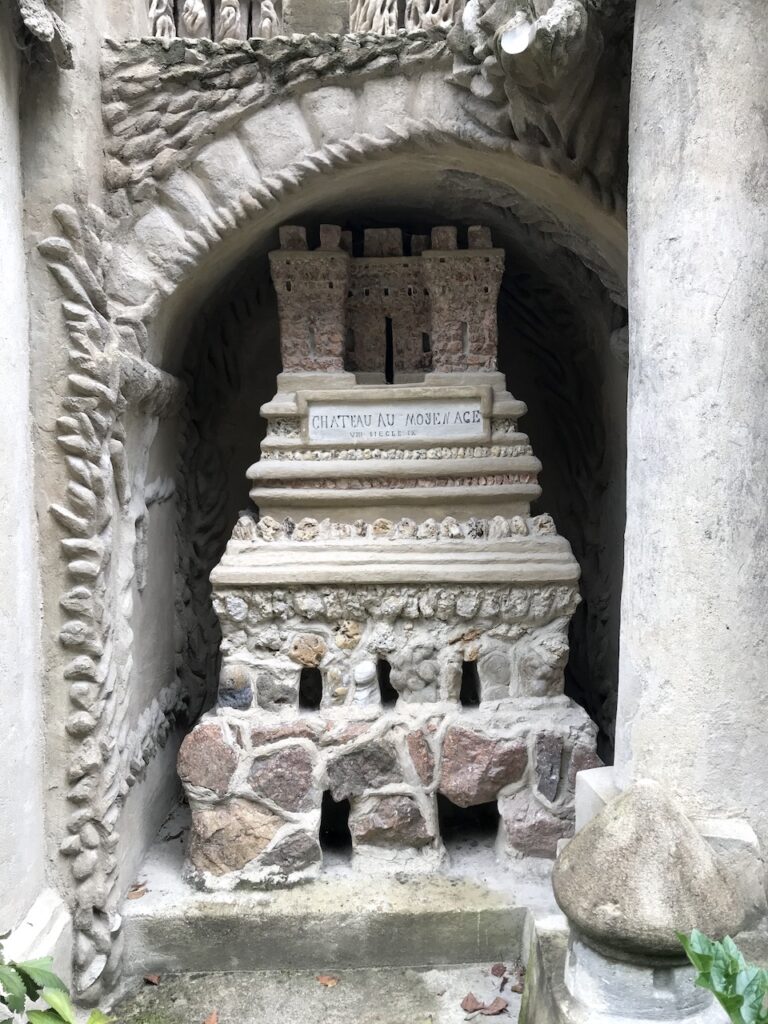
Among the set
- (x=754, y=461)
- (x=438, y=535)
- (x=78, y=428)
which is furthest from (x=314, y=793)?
(x=754, y=461)

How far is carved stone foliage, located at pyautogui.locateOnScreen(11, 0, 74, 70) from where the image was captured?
8.63ft

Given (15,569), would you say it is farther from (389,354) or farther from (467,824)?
(467,824)

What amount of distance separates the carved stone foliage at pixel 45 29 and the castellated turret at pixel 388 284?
1.16 meters

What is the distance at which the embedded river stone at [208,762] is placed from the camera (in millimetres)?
3424

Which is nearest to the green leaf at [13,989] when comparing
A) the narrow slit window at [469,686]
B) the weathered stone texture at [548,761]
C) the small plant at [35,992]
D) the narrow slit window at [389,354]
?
the small plant at [35,992]

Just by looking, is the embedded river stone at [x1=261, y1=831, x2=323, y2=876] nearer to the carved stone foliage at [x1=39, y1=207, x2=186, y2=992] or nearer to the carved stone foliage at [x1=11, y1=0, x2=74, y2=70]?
the carved stone foliage at [x1=39, y1=207, x2=186, y2=992]

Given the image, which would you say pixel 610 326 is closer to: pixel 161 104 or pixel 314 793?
pixel 161 104

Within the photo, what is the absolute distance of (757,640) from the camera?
2352 millimetres

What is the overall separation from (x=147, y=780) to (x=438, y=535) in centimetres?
154

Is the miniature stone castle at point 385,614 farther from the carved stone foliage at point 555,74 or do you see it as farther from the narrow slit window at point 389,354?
the carved stone foliage at point 555,74

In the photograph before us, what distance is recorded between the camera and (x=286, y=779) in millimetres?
3438

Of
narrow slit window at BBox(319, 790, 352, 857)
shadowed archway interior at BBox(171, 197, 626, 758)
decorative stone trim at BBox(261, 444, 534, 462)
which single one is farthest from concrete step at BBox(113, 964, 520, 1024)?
decorative stone trim at BBox(261, 444, 534, 462)

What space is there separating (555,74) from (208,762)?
8.67 ft

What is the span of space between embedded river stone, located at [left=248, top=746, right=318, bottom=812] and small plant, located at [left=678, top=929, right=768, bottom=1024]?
6.55 ft
